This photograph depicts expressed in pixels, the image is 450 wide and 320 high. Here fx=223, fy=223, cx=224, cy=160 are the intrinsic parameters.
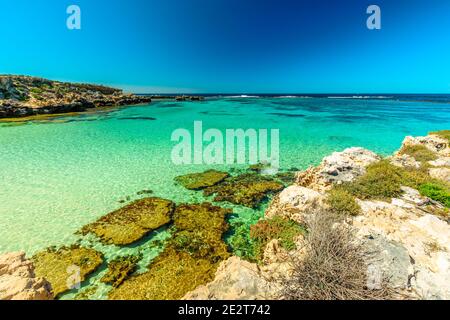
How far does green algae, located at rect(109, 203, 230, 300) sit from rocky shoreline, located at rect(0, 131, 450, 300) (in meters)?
0.03

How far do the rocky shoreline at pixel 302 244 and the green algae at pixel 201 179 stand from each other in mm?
1157

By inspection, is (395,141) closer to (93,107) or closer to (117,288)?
(117,288)

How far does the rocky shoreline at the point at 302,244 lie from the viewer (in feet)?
15.8

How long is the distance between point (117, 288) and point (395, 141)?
2992 cm

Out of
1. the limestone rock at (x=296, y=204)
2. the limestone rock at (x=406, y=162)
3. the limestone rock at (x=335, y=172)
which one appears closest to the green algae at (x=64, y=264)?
the limestone rock at (x=296, y=204)

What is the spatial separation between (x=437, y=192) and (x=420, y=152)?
601 centimetres

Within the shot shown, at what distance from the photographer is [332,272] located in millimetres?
4746

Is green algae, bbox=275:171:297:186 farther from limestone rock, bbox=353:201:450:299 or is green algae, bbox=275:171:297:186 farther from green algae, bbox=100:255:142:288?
green algae, bbox=100:255:142:288

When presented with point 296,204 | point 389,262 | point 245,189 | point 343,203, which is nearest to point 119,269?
point 296,204

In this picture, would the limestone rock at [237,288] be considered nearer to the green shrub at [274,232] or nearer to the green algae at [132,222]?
the green shrub at [274,232]

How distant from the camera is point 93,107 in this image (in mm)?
54469

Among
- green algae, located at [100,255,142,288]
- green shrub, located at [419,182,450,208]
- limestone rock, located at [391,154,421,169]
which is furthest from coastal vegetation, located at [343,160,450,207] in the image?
green algae, located at [100,255,142,288]

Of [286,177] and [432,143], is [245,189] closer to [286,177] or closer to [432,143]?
[286,177]

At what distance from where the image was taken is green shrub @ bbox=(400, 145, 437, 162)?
11.9m
